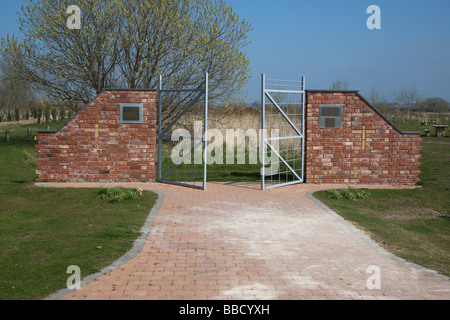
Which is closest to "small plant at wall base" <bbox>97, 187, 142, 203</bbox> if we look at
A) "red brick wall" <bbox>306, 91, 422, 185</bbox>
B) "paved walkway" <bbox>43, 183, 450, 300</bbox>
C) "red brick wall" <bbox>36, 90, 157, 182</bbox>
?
"paved walkway" <bbox>43, 183, 450, 300</bbox>

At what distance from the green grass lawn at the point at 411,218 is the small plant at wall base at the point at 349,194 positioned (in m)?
0.14

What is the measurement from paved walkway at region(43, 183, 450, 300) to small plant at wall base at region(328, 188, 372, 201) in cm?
138

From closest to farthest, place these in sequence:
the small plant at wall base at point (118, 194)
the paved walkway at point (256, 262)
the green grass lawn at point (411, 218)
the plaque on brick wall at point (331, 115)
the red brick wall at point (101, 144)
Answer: the paved walkway at point (256, 262) → the green grass lawn at point (411, 218) → the small plant at wall base at point (118, 194) → the red brick wall at point (101, 144) → the plaque on brick wall at point (331, 115)

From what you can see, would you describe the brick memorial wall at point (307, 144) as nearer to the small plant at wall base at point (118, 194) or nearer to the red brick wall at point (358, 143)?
the red brick wall at point (358, 143)

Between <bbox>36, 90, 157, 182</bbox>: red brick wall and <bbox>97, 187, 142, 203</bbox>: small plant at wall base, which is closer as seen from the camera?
<bbox>97, 187, 142, 203</bbox>: small plant at wall base

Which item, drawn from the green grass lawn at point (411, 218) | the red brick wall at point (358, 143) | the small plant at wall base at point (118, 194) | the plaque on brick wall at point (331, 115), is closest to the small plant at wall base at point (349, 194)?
the green grass lawn at point (411, 218)

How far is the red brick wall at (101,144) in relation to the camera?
13.5m

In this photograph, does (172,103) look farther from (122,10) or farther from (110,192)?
(110,192)

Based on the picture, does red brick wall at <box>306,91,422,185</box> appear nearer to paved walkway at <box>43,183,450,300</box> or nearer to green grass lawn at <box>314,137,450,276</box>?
green grass lawn at <box>314,137,450,276</box>

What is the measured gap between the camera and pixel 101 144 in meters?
13.5

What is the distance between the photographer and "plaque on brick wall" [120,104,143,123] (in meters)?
13.5
